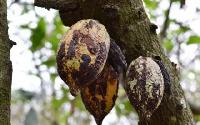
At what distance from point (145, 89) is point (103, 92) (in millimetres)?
110

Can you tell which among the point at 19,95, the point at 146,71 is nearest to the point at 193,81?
the point at 19,95

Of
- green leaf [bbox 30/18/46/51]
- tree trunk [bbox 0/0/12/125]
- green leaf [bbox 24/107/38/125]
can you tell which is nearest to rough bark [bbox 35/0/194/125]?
tree trunk [bbox 0/0/12/125]

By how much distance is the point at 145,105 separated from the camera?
0.65 metres

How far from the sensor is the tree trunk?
0.78m

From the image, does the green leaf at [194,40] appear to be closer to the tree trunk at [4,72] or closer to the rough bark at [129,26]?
the rough bark at [129,26]

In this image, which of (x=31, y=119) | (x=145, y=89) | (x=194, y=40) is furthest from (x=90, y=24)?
(x=194, y=40)

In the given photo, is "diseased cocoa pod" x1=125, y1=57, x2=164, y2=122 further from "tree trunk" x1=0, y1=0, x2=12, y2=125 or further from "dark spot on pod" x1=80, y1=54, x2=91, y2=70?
"tree trunk" x1=0, y1=0, x2=12, y2=125

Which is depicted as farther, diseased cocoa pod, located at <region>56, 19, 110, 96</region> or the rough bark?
the rough bark

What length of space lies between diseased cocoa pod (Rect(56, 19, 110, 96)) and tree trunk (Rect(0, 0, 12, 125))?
0.84 ft

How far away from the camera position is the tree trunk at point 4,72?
2.57 feet

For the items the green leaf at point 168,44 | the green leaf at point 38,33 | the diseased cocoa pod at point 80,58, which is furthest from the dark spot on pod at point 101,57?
the green leaf at point 168,44

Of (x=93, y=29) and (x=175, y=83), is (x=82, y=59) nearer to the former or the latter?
(x=93, y=29)

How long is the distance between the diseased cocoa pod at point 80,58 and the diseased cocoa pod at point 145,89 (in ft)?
0.32

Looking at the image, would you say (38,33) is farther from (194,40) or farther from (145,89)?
(145,89)
